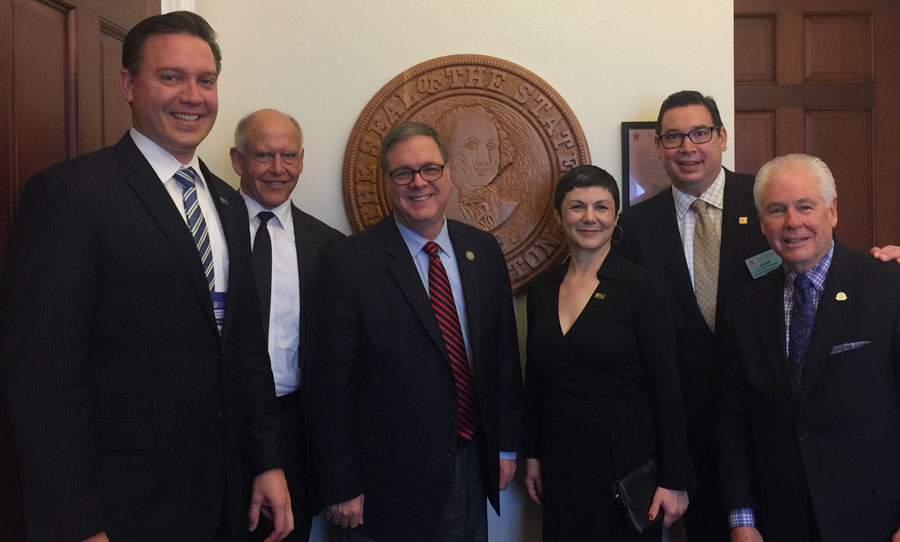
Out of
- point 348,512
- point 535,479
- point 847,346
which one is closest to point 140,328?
point 348,512

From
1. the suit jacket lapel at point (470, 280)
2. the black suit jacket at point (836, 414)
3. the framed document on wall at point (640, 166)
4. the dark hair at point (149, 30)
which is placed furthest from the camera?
the framed document on wall at point (640, 166)

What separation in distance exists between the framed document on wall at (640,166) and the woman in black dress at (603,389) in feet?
1.68

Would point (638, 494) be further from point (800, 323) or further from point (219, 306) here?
point (219, 306)

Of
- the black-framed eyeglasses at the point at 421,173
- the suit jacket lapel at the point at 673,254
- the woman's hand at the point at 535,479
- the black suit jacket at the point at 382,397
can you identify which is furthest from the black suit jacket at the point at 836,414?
the black-framed eyeglasses at the point at 421,173

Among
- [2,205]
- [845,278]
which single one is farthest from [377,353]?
[845,278]

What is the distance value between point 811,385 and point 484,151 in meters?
1.53

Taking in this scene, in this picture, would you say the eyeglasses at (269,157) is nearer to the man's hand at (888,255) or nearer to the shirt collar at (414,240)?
the shirt collar at (414,240)

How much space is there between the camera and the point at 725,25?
2830 millimetres

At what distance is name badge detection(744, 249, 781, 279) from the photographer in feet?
7.69

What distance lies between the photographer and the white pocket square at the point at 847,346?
1.81 m

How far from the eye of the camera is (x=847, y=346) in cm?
182

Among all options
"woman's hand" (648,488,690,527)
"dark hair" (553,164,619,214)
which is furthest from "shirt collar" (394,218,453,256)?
"woman's hand" (648,488,690,527)

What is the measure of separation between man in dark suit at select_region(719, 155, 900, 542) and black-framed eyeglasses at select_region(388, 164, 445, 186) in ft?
3.14

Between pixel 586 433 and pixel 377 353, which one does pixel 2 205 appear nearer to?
pixel 377 353
